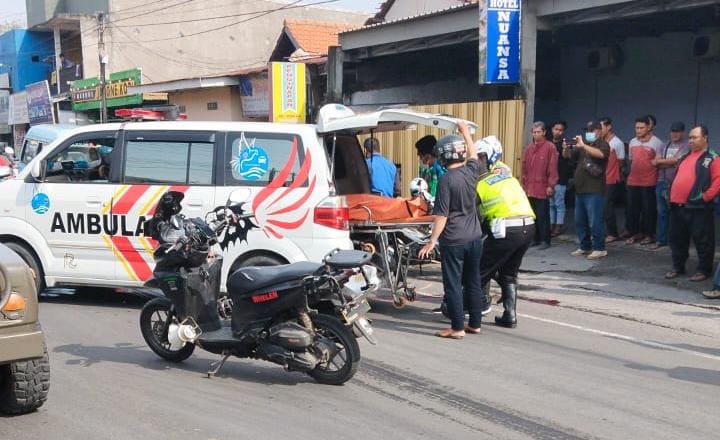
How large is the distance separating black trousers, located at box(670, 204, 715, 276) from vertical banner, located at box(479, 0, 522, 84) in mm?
3614

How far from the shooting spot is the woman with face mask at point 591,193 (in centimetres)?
1075

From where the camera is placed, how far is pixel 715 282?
8.66 m

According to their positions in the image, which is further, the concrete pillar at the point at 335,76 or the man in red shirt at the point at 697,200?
the concrete pillar at the point at 335,76

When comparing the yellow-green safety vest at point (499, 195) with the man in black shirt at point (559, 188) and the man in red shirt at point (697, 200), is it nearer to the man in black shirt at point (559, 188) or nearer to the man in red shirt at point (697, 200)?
the man in red shirt at point (697, 200)

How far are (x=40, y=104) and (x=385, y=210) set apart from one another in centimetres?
3238

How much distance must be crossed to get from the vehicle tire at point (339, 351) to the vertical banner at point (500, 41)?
7208 mm

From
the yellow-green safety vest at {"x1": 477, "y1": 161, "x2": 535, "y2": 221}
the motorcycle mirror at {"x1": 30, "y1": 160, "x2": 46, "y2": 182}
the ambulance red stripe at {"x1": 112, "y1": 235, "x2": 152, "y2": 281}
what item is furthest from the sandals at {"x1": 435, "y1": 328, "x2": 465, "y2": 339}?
→ the motorcycle mirror at {"x1": 30, "y1": 160, "x2": 46, "y2": 182}

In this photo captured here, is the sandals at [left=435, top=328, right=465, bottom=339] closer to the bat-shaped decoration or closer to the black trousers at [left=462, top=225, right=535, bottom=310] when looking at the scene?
the black trousers at [left=462, top=225, right=535, bottom=310]

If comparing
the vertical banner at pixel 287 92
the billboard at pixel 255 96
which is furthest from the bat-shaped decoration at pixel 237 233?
the billboard at pixel 255 96

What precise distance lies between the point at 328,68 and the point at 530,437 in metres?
12.4

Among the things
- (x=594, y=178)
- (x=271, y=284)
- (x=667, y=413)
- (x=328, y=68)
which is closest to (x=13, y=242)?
(x=271, y=284)

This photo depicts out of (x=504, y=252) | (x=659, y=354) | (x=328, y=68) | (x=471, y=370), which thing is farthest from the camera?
(x=328, y=68)

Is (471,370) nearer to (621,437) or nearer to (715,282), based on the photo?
(621,437)

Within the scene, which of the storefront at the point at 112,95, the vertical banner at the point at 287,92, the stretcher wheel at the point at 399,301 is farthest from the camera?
the storefront at the point at 112,95
